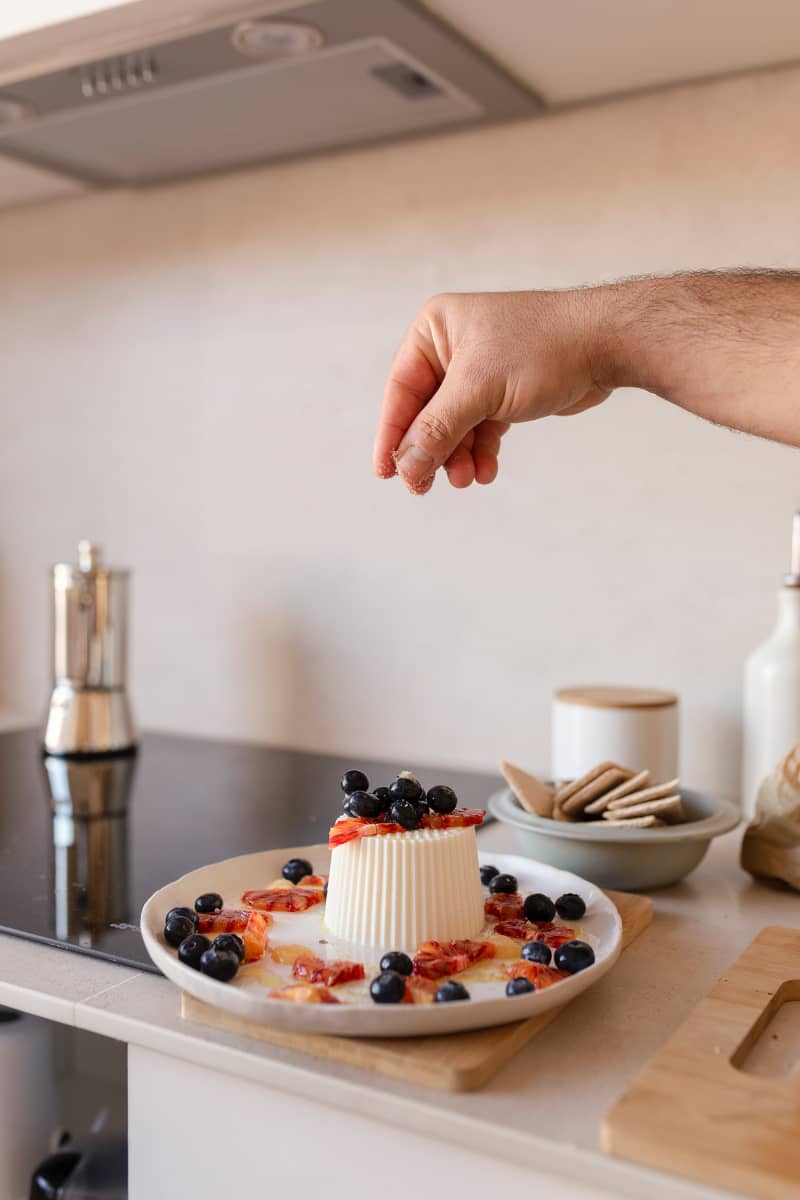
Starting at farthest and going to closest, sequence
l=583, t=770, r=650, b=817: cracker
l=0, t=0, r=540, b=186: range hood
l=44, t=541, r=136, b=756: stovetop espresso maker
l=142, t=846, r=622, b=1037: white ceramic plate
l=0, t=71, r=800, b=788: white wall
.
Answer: l=44, t=541, r=136, b=756: stovetop espresso maker, l=0, t=71, r=800, b=788: white wall, l=0, t=0, r=540, b=186: range hood, l=583, t=770, r=650, b=817: cracker, l=142, t=846, r=622, b=1037: white ceramic plate

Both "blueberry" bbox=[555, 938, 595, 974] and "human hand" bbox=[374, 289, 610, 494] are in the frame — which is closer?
"blueberry" bbox=[555, 938, 595, 974]

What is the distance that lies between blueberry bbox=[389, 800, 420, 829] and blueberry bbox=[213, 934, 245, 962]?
0.14 metres

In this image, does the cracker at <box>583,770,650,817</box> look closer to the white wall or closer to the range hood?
the white wall

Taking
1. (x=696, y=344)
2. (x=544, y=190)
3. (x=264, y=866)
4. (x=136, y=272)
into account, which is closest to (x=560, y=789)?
(x=264, y=866)

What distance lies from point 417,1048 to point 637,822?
0.37m

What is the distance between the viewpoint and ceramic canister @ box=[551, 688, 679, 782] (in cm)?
122

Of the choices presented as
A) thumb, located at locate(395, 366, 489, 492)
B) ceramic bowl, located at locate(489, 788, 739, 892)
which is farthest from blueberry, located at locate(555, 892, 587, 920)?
thumb, located at locate(395, 366, 489, 492)

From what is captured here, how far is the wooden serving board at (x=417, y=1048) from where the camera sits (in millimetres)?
636

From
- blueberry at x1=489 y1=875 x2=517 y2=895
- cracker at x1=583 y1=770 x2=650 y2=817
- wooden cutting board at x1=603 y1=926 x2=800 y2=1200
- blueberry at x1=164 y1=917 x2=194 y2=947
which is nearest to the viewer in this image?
wooden cutting board at x1=603 y1=926 x2=800 y2=1200

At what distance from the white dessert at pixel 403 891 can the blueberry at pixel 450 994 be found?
104mm

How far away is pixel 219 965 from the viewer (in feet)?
2.33

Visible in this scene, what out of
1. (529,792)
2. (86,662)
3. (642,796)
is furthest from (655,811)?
(86,662)

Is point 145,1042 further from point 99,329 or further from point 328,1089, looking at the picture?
point 99,329

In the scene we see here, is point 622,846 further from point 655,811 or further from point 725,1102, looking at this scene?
point 725,1102
